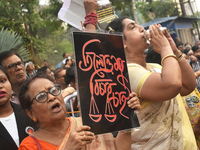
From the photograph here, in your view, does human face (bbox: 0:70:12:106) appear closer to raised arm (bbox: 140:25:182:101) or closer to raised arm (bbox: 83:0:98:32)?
raised arm (bbox: 83:0:98:32)

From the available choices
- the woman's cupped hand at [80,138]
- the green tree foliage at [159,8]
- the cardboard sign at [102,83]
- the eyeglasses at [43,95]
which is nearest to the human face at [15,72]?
the eyeglasses at [43,95]

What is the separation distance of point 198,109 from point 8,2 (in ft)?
64.9

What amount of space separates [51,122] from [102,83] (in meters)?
0.47

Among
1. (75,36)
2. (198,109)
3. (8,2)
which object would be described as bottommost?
Result: (198,109)

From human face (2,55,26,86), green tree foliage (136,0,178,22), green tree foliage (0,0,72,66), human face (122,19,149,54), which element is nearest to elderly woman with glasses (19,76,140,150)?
human face (122,19,149,54)

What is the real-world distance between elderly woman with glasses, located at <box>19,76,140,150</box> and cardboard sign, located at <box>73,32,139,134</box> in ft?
0.33

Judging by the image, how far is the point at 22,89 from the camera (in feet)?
6.52

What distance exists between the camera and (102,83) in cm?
162

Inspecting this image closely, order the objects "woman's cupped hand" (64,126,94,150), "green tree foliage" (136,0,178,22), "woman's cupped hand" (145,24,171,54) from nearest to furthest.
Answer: "woman's cupped hand" (64,126,94,150) < "woman's cupped hand" (145,24,171,54) < "green tree foliage" (136,0,178,22)

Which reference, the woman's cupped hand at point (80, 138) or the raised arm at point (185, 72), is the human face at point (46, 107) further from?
the raised arm at point (185, 72)

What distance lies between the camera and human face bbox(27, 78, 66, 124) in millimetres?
1777

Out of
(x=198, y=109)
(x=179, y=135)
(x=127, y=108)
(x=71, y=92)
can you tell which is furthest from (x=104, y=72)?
(x=71, y=92)

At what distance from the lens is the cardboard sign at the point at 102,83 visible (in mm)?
1517

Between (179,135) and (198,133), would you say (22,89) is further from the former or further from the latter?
(198,133)
